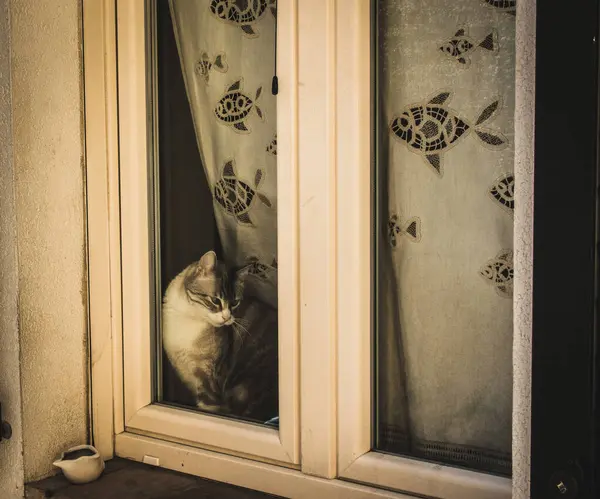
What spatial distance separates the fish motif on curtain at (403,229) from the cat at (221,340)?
0.39 m

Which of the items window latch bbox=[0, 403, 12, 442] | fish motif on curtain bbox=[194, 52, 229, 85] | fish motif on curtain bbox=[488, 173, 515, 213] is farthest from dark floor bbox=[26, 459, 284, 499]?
fish motif on curtain bbox=[194, 52, 229, 85]

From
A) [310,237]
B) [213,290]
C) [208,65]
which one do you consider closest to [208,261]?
[213,290]

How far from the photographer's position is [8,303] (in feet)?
5.72

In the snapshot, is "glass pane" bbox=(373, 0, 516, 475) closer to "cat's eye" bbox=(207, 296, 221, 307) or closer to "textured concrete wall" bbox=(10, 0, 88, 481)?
"cat's eye" bbox=(207, 296, 221, 307)

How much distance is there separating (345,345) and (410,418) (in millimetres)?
231

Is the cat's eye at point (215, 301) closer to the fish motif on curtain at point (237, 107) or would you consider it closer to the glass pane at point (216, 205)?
the glass pane at point (216, 205)

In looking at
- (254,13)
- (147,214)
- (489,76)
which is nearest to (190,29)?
(254,13)

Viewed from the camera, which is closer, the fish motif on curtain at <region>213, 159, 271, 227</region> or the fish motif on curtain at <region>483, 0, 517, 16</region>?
the fish motif on curtain at <region>483, 0, 517, 16</region>

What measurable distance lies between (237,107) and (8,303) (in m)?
0.80

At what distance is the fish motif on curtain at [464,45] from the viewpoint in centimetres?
141

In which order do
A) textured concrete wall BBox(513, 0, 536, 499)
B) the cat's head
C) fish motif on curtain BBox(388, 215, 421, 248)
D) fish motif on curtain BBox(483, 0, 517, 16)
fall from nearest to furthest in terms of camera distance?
textured concrete wall BBox(513, 0, 536, 499) → fish motif on curtain BBox(483, 0, 517, 16) → fish motif on curtain BBox(388, 215, 421, 248) → the cat's head

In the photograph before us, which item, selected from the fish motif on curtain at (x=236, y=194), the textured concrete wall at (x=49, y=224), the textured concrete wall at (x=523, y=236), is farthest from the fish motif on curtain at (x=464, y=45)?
the textured concrete wall at (x=49, y=224)

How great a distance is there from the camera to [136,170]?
188 centimetres

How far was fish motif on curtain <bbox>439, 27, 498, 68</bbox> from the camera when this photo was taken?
141 cm
